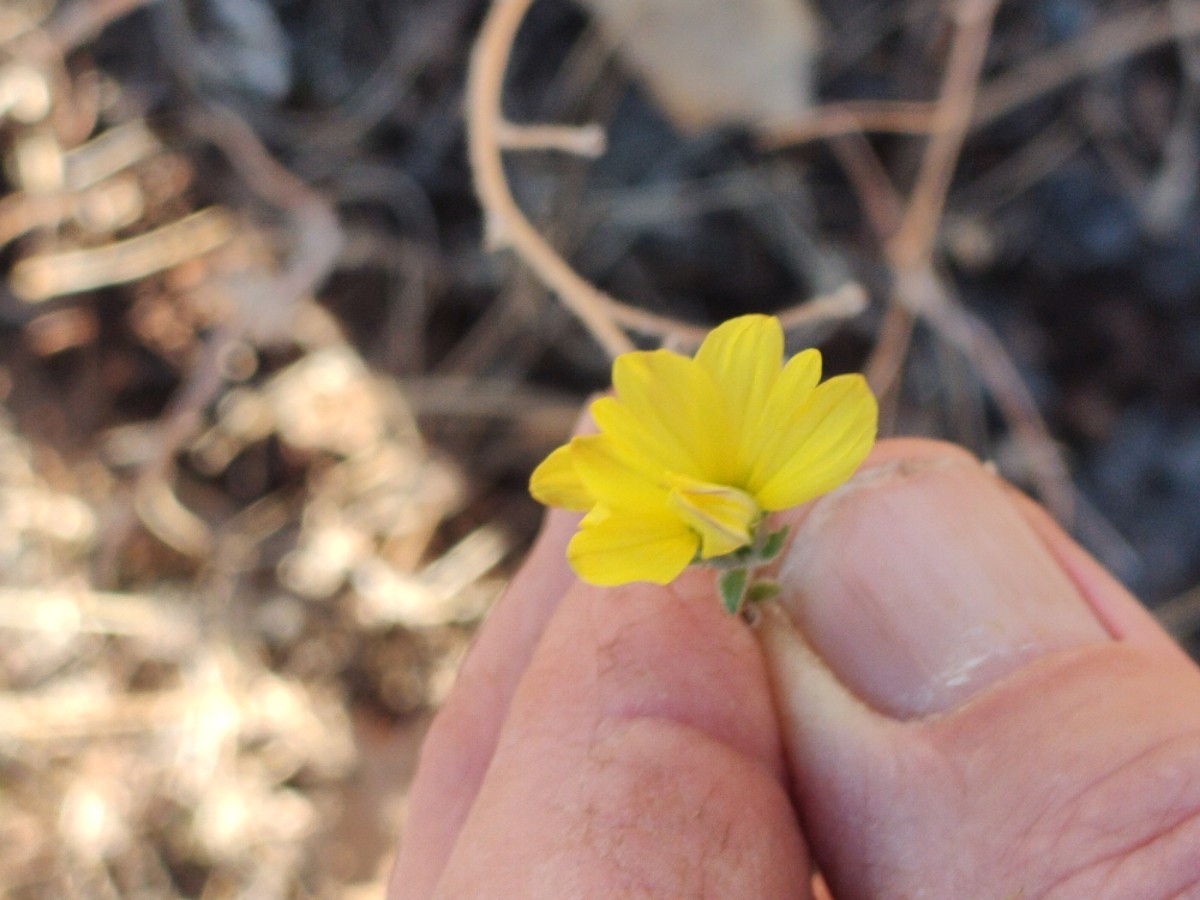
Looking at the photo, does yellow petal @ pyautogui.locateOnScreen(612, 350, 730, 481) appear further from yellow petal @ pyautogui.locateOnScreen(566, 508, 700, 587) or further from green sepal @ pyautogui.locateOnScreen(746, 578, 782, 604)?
green sepal @ pyautogui.locateOnScreen(746, 578, 782, 604)

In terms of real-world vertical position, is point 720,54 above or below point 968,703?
above

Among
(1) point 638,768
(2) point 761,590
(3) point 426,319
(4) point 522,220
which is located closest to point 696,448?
(2) point 761,590

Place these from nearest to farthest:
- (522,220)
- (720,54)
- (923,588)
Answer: (923,588) < (522,220) < (720,54)

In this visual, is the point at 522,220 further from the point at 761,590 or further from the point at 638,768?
the point at 638,768

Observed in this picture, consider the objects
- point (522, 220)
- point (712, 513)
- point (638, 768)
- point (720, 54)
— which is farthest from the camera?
point (720, 54)

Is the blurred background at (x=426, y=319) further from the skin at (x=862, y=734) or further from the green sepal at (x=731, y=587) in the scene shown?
the green sepal at (x=731, y=587)

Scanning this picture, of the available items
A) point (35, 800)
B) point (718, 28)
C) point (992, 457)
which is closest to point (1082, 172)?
point (992, 457)

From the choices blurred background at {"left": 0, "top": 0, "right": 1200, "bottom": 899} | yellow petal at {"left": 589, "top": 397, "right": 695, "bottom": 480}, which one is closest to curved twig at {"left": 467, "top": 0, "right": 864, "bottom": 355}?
yellow petal at {"left": 589, "top": 397, "right": 695, "bottom": 480}
